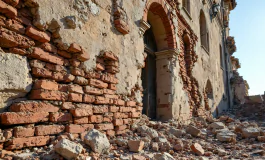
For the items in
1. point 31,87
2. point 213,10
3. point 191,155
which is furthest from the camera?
point 213,10

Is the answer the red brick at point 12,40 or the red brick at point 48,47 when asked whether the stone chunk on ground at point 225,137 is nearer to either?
the red brick at point 48,47

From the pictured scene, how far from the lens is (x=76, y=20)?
2.58 metres

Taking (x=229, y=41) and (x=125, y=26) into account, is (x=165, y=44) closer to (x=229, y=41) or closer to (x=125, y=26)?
(x=125, y=26)

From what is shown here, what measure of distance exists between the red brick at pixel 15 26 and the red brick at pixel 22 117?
0.78 m

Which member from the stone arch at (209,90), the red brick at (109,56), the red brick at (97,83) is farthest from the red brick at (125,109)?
the stone arch at (209,90)

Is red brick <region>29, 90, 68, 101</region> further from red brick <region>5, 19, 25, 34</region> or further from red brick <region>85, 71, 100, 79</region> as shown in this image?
red brick <region>5, 19, 25, 34</region>

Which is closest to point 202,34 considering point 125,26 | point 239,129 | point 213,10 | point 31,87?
point 213,10

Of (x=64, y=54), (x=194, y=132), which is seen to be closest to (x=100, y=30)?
(x=64, y=54)

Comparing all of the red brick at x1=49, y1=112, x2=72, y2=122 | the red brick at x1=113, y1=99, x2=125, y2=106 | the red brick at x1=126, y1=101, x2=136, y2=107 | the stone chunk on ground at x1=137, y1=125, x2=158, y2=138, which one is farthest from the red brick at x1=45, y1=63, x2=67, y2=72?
the stone chunk on ground at x1=137, y1=125, x2=158, y2=138

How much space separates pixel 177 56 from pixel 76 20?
3.52 meters

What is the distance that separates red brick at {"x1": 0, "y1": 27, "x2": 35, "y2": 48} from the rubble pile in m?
0.94

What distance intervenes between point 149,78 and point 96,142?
329 cm

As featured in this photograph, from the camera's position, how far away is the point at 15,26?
1.97m

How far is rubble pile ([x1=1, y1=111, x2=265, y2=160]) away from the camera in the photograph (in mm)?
1853
